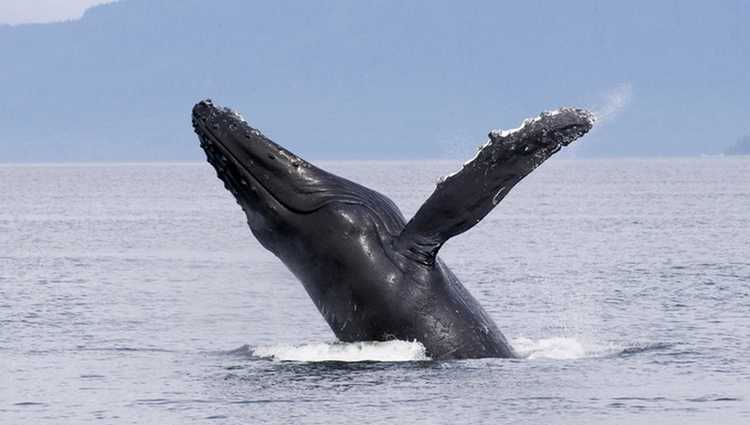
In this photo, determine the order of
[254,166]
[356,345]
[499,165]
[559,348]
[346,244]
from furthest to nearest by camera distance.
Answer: [559,348]
[356,345]
[254,166]
[346,244]
[499,165]

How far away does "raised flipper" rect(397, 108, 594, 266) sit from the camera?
45.2 feet

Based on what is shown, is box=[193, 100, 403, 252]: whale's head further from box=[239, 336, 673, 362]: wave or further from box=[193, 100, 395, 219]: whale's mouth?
box=[239, 336, 673, 362]: wave

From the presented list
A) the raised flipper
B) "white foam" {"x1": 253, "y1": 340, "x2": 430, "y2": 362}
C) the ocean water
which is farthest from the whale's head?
the ocean water

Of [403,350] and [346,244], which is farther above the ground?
[346,244]

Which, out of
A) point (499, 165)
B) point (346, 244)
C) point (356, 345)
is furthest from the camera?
point (356, 345)

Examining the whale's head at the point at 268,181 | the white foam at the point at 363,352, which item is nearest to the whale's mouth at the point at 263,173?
the whale's head at the point at 268,181

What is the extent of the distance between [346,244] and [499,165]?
171cm

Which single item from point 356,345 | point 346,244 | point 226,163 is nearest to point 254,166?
point 226,163

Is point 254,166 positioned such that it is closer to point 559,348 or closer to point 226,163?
point 226,163

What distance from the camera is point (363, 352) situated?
15070mm

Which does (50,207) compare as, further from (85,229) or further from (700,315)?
(700,315)

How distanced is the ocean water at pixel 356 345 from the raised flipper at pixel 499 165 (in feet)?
5.11

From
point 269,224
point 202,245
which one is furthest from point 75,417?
point 202,245

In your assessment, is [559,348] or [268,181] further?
[559,348]
